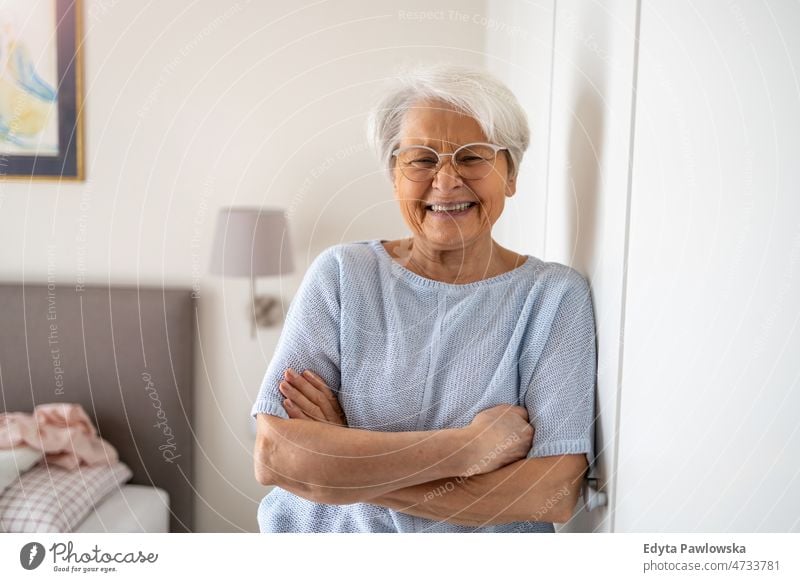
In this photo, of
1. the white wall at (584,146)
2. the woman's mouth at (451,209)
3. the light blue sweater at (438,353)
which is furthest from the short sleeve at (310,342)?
the white wall at (584,146)

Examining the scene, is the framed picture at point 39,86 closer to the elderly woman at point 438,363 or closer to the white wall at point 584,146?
the elderly woman at point 438,363

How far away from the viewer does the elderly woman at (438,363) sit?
0.58m

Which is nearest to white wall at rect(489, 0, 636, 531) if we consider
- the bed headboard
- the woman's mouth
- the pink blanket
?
the woman's mouth

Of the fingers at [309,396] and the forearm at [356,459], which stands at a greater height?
the fingers at [309,396]

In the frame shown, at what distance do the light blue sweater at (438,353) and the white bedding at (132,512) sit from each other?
0.57ft

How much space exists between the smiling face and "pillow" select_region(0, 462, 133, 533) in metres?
0.44

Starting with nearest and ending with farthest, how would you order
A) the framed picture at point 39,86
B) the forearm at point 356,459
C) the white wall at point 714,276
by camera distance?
1. the white wall at point 714,276
2. the forearm at point 356,459
3. the framed picture at point 39,86

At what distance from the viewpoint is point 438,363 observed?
2.07 feet

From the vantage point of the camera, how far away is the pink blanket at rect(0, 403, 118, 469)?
2.49ft

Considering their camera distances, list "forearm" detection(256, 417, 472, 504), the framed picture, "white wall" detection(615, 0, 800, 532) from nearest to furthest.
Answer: "white wall" detection(615, 0, 800, 532) < "forearm" detection(256, 417, 472, 504) < the framed picture

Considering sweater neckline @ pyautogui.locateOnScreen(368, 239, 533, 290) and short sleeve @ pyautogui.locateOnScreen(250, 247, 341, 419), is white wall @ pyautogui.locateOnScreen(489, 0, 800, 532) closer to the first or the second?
sweater neckline @ pyautogui.locateOnScreen(368, 239, 533, 290)

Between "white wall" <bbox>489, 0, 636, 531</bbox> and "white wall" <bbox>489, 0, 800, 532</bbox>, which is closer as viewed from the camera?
"white wall" <bbox>489, 0, 800, 532</bbox>
